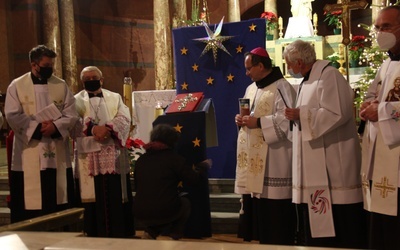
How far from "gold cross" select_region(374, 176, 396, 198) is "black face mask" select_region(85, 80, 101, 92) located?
268 cm

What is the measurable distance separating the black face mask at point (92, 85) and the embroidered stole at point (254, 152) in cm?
143

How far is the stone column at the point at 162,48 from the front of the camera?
10406 millimetres

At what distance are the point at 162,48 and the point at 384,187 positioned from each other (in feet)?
26.3

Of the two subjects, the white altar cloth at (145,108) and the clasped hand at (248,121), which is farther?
the white altar cloth at (145,108)

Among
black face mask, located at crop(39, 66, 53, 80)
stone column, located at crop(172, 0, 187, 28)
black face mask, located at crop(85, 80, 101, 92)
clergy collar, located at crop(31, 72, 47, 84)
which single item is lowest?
black face mask, located at crop(85, 80, 101, 92)

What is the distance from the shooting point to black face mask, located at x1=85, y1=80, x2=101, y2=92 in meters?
4.62

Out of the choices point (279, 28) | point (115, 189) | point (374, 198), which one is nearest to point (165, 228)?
point (115, 189)

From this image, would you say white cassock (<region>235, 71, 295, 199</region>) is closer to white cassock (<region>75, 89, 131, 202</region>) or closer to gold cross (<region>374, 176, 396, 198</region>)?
gold cross (<region>374, 176, 396, 198</region>)

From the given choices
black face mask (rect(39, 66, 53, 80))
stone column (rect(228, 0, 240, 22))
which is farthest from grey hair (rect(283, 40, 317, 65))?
stone column (rect(228, 0, 240, 22))

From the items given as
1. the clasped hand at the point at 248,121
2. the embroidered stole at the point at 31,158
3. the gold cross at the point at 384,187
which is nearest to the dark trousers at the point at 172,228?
the clasped hand at the point at 248,121

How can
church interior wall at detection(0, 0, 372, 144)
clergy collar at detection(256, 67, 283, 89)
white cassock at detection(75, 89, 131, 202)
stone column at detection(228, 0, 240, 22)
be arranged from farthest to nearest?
church interior wall at detection(0, 0, 372, 144) < stone column at detection(228, 0, 240, 22) < white cassock at detection(75, 89, 131, 202) < clergy collar at detection(256, 67, 283, 89)

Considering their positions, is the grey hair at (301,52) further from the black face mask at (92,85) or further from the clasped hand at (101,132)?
the black face mask at (92,85)

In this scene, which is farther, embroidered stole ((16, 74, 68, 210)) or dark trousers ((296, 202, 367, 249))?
embroidered stole ((16, 74, 68, 210))

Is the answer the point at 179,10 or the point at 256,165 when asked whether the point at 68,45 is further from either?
the point at 256,165
